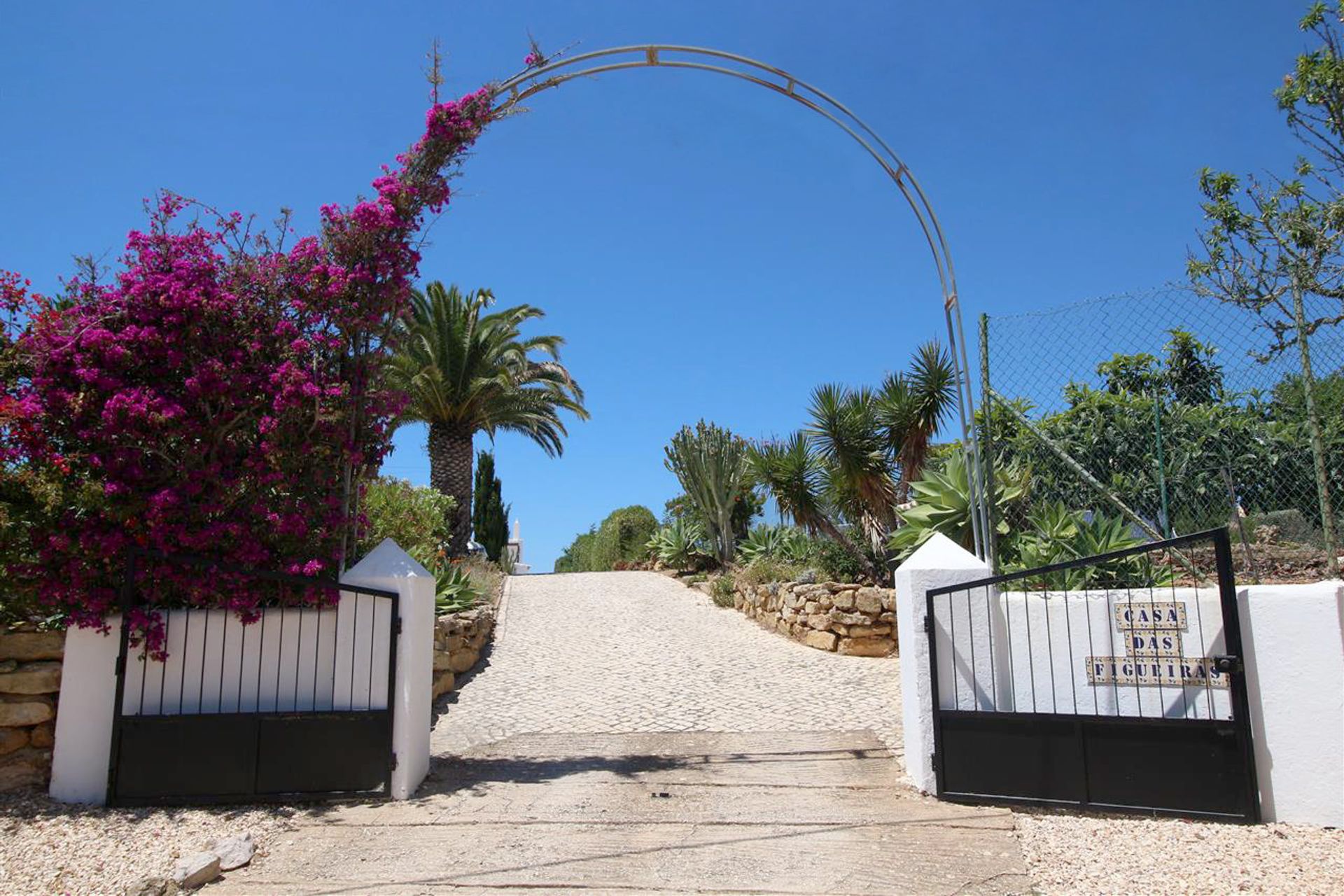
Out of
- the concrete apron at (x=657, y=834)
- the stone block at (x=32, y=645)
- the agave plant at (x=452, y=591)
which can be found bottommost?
the concrete apron at (x=657, y=834)

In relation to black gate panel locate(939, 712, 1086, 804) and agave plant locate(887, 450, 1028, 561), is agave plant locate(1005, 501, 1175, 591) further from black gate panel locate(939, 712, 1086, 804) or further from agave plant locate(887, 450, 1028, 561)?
black gate panel locate(939, 712, 1086, 804)

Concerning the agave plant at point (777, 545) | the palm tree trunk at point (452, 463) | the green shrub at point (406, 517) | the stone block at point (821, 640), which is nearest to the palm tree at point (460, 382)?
the palm tree trunk at point (452, 463)

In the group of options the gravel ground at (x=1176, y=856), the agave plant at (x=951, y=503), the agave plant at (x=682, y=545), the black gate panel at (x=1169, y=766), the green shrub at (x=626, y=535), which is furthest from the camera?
the green shrub at (x=626, y=535)

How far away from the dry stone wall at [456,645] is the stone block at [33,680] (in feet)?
11.7

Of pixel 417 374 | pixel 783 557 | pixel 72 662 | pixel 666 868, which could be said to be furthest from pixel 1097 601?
pixel 417 374

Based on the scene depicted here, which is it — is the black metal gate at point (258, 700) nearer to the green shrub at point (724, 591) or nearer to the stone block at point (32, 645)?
the stone block at point (32, 645)

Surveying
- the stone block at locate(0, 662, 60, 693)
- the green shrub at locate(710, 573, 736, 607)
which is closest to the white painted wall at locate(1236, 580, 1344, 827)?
the stone block at locate(0, 662, 60, 693)

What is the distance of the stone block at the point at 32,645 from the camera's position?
19.7ft

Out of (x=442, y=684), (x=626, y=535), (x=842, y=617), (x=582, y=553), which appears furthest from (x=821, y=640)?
(x=582, y=553)

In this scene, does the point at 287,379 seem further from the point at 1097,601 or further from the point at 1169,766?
the point at 1169,766

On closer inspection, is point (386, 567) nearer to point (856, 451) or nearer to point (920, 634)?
point (920, 634)

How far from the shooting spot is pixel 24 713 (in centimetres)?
590

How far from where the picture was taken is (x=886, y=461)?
13.1 meters

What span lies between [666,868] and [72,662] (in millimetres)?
4479
